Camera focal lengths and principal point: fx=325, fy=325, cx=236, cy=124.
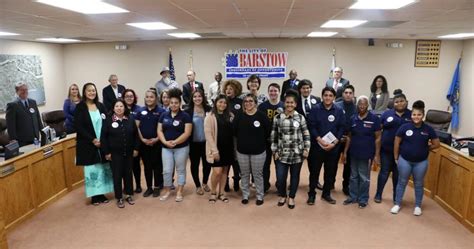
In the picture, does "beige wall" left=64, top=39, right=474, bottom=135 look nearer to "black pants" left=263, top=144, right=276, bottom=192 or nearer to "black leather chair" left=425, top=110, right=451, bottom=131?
"black leather chair" left=425, top=110, right=451, bottom=131

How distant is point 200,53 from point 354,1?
5.36m

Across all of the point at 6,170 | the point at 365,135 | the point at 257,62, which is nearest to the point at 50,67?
the point at 257,62

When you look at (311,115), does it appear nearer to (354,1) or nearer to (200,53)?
(354,1)

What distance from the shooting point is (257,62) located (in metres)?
7.95

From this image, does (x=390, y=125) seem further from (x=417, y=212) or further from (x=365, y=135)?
(x=417, y=212)

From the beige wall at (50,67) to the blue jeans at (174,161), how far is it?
5.03 metres

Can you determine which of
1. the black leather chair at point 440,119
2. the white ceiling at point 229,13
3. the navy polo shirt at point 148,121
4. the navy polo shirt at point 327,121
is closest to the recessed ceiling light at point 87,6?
the white ceiling at point 229,13

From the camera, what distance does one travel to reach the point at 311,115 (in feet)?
12.5

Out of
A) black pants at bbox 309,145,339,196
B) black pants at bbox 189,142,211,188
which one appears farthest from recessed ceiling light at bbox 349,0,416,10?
black pants at bbox 189,142,211,188

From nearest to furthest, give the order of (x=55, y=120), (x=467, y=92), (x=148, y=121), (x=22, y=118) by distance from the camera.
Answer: (x=148, y=121) < (x=22, y=118) < (x=55, y=120) < (x=467, y=92)

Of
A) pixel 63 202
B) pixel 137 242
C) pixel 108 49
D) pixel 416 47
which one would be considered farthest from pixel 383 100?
pixel 108 49

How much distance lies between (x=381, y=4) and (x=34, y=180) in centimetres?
421

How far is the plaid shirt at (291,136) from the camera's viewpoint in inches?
142

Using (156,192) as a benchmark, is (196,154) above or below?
above
